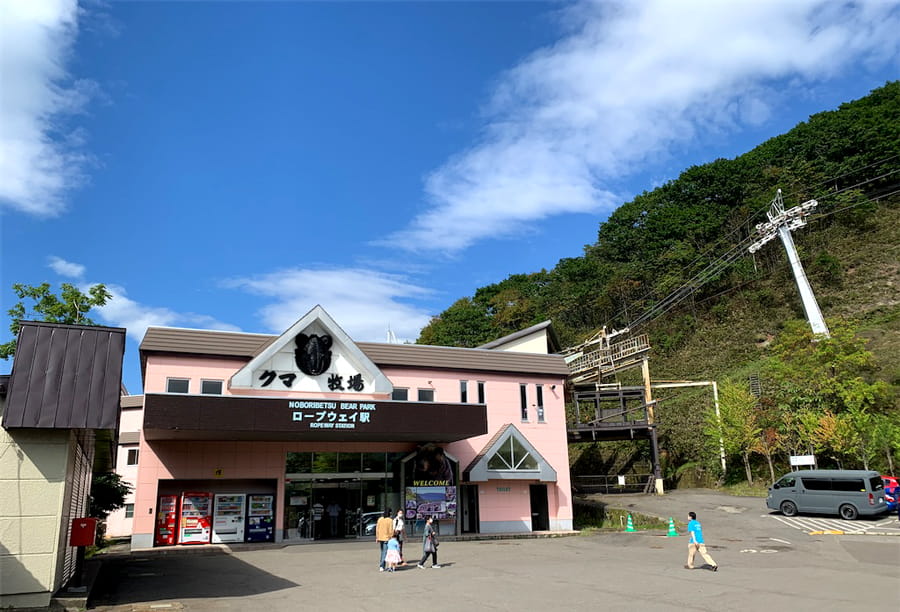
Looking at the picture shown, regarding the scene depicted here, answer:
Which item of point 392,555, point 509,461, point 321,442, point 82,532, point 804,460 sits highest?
point 321,442

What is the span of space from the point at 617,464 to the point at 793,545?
25032 millimetres

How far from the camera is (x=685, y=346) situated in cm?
5769

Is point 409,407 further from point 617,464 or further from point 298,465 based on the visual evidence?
point 617,464

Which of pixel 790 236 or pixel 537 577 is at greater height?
pixel 790 236

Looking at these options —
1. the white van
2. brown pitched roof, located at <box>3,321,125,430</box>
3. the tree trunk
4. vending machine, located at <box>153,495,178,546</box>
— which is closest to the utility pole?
the tree trunk

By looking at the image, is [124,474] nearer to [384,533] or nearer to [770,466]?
[384,533]

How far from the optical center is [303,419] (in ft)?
70.5

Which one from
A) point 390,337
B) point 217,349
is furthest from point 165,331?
point 390,337

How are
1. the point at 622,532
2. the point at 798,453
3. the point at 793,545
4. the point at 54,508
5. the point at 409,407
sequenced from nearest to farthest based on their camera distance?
the point at 54,508 < the point at 793,545 < the point at 409,407 < the point at 622,532 < the point at 798,453

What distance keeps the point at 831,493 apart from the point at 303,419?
21.4m

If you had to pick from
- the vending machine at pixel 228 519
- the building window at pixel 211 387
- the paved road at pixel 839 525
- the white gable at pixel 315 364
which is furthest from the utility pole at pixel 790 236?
the building window at pixel 211 387

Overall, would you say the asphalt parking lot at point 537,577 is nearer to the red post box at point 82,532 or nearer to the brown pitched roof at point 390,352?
the red post box at point 82,532

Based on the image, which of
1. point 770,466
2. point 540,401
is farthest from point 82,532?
point 770,466

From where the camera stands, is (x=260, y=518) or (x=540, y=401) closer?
(x=260, y=518)
